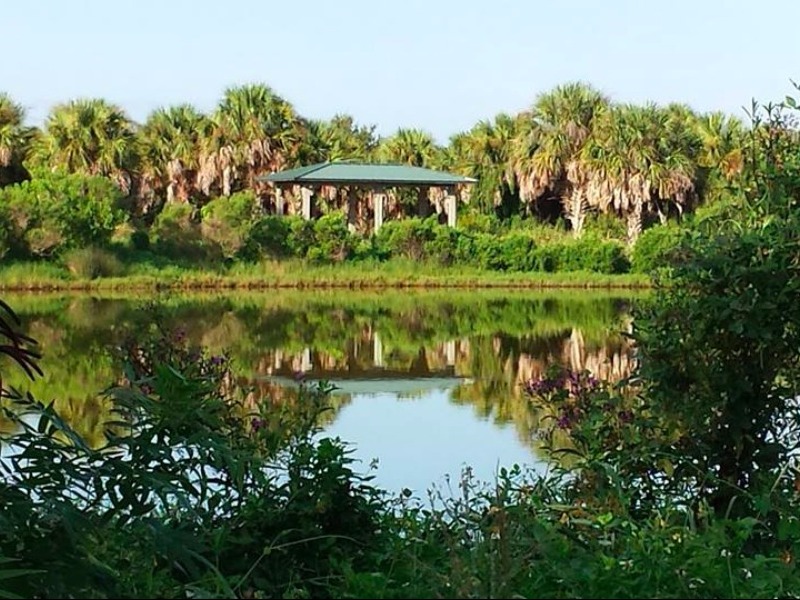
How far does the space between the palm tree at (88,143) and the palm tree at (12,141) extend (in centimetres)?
57

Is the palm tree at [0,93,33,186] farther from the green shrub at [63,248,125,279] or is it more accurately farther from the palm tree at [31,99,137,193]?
the green shrub at [63,248,125,279]

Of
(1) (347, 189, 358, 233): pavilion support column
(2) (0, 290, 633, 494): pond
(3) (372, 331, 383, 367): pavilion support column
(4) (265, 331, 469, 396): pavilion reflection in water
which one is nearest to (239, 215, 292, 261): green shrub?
(2) (0, 290, 633, 494): pond

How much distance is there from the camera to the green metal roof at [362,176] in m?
36.1

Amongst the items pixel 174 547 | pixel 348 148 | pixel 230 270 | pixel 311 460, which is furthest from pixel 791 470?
pixel 348 148

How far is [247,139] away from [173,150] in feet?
7.57

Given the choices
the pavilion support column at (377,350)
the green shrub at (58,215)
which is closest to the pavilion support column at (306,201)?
the green shrub at (58,215)

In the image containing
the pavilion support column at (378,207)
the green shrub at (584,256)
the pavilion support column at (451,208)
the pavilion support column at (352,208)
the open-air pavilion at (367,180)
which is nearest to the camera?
the green shrub at (584,256)

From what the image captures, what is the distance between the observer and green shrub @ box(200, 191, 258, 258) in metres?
32.9

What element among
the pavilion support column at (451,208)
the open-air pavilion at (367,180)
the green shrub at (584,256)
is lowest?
the green shrub at (584,256)

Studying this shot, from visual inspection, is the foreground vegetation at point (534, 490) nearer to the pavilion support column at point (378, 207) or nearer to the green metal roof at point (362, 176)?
the green metal roof at point (362, 176)

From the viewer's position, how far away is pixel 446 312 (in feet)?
78.1

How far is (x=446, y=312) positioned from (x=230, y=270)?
989 centimetres

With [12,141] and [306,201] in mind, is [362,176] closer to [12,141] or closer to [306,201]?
[306,201]

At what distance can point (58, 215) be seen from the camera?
31062mm
